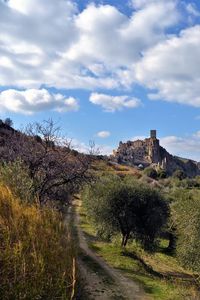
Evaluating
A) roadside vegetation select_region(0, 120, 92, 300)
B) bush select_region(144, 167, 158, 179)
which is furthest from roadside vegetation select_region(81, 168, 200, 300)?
bush select_region(144, 167, 158, 179)

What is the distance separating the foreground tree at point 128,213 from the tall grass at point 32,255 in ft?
110

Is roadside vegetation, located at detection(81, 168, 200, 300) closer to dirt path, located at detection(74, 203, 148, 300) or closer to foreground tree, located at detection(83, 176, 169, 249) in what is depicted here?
foreground tree, located at detection(83, 176, 169, 249)

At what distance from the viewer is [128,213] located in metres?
44.5

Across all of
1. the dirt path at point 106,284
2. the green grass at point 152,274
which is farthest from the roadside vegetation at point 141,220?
the dirt path at point 106,284

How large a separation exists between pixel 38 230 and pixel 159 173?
15034 cm

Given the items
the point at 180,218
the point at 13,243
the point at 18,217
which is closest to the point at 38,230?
the point at 18,217

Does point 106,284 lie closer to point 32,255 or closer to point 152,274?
point 152,274

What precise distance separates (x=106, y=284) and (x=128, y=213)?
24.8 metres

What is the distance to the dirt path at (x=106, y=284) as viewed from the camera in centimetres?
1762

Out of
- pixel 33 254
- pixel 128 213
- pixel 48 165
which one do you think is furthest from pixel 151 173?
pixel 33 254

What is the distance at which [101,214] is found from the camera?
45.7m

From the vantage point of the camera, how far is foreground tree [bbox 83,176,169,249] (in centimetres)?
4472

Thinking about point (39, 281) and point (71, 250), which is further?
point (71, 250)

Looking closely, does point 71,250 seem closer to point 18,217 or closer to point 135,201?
point 18,217
